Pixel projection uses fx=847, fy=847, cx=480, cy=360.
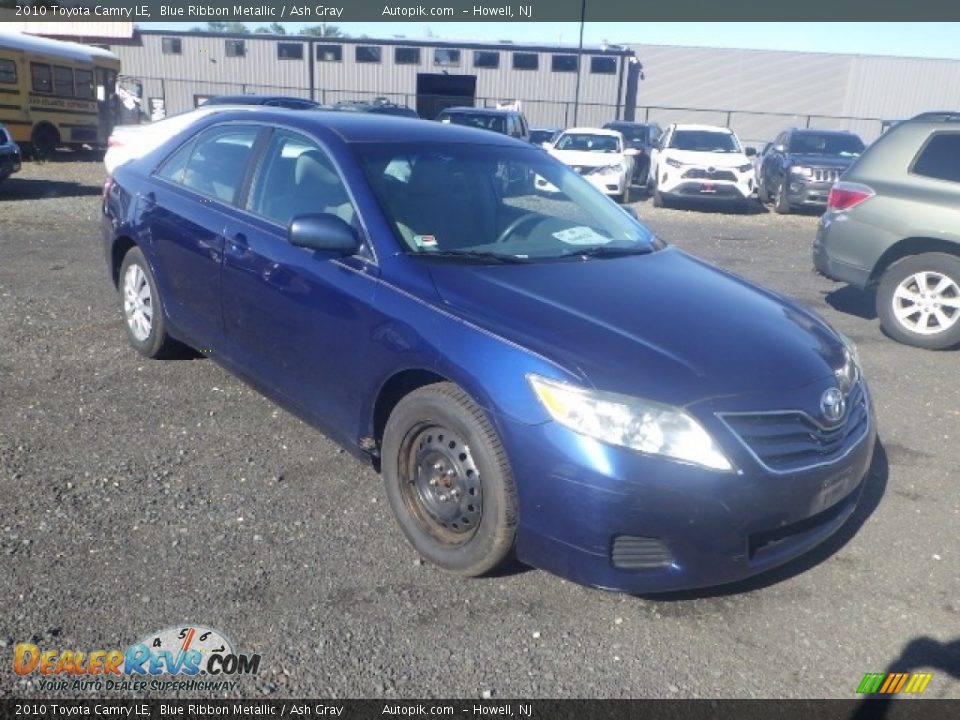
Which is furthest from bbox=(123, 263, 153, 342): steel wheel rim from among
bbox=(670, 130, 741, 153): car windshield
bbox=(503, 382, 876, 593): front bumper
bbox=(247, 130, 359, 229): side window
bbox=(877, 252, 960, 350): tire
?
bbox=(670, 130, 741, 153): car windshield

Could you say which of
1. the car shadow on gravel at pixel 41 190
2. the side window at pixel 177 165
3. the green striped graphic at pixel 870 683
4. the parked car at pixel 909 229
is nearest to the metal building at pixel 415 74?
the car shadow on gravel at pixel 41 190

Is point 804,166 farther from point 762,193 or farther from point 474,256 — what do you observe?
point 474,256

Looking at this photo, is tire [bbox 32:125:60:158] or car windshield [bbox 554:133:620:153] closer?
car windshield [bbox 554:133:620:153]

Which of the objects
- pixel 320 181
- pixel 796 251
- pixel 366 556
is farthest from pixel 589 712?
pixel 796 251

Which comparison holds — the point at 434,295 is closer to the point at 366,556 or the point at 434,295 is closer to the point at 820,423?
the point at 366,556

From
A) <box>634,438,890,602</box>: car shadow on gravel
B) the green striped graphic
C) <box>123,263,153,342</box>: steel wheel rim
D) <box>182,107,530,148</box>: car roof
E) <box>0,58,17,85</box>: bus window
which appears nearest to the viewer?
the green striped graphic

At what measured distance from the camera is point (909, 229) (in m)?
6.84

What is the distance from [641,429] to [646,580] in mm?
536

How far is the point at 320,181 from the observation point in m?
4.06

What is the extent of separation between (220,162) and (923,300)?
18.3ft

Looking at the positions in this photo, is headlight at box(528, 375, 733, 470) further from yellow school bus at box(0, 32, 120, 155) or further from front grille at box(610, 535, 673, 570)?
yellow school bus at box(0, 32, 120, 155)

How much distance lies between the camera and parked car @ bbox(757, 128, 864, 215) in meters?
16.9

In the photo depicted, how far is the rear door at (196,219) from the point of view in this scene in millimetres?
4527

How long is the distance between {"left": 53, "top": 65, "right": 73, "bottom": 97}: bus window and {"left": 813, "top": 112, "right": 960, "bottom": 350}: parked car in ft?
65.1
